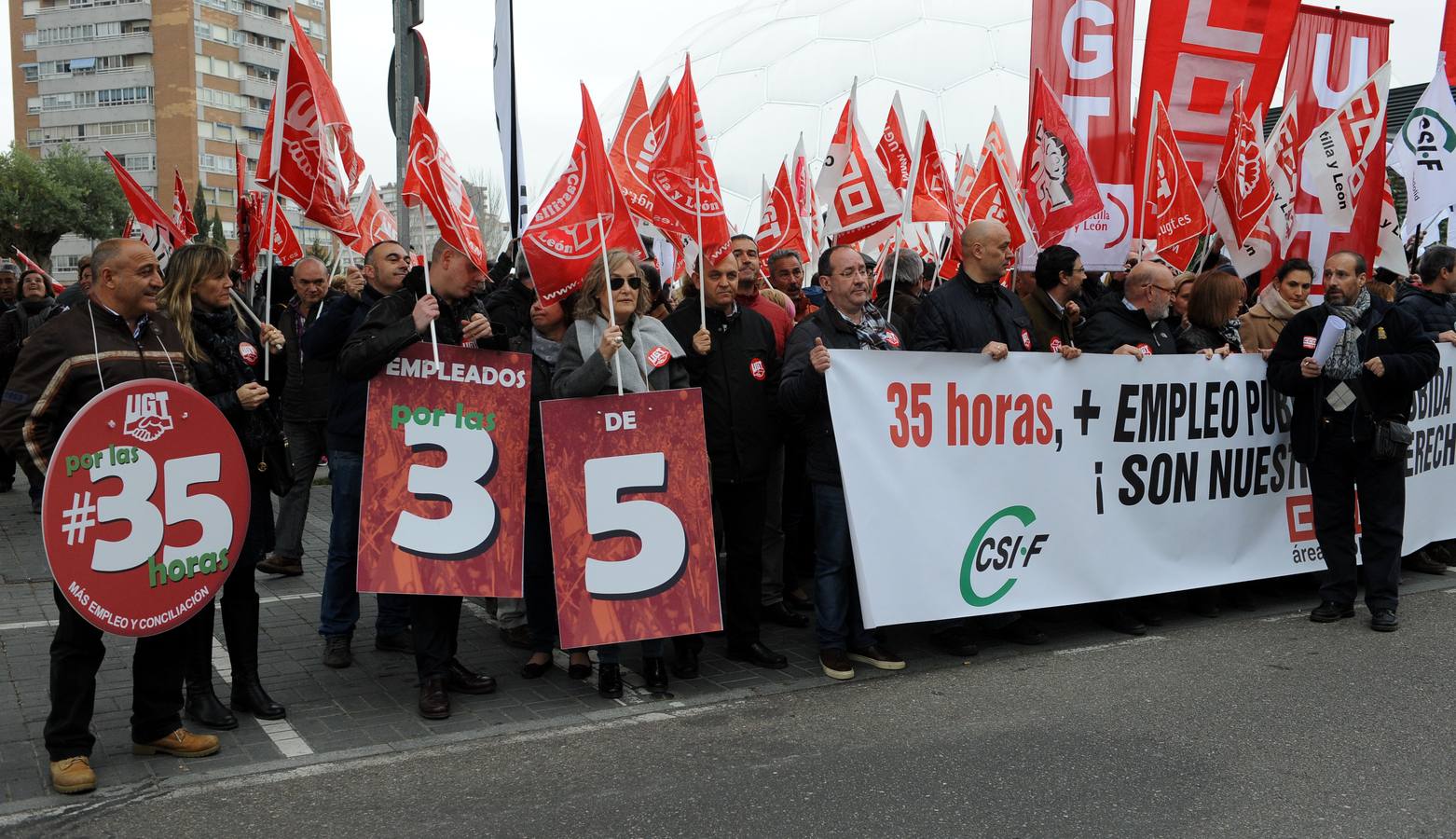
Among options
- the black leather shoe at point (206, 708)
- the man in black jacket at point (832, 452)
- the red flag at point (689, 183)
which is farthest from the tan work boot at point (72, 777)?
the red flag at point (689, 183)

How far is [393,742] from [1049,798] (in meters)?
2.46

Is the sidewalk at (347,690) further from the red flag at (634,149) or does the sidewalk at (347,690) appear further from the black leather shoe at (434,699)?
the red flag at (634,149)

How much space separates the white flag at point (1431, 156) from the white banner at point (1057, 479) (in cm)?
327

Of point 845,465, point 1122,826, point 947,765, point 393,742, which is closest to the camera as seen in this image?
point 1122,826

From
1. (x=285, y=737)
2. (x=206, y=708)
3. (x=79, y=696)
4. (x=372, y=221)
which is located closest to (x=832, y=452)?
(x=285, y=737)

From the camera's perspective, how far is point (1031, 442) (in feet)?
19.9

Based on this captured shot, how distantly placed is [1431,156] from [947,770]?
7277mm

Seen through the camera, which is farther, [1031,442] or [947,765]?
[1031,442]

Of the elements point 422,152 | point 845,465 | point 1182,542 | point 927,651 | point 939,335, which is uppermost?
point 422,152

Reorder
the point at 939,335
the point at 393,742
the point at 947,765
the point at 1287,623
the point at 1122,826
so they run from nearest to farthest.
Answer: the point at 1122,826, the point at 947,765, the point at 393,742, the point at 939,335, the point at 1287,623

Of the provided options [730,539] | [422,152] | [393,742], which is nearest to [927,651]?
[730,539]

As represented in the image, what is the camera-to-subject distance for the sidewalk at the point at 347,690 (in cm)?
446

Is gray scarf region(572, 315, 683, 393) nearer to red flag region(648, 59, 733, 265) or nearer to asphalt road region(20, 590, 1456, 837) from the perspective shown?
red flag region(648, 59, 733, 265)

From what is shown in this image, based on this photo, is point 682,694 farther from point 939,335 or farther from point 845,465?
point 939,335
